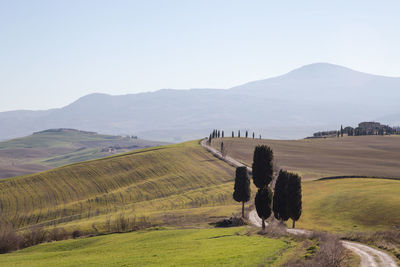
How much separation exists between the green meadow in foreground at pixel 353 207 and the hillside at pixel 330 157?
30483 mm

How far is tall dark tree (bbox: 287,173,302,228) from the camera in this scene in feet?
222

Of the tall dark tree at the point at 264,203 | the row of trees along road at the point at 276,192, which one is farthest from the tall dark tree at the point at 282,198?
the tall dark tree at the point at 264,203

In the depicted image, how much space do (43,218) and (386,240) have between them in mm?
74117

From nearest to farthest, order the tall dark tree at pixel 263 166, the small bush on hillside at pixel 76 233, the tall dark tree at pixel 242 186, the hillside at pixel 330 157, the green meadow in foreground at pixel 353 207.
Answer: the green meadow in foreground at pixel 353 207 → the tall dark tree at pixel 263 166 → the small bush on hillside at pixel 76 233 → the tall dark tree at pixel 242 186 → the hillside at pixel 330 157

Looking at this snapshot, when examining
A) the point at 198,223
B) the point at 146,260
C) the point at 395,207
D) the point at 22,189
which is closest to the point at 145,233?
the point at 198,223

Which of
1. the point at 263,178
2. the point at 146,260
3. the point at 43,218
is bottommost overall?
the point at 43,218

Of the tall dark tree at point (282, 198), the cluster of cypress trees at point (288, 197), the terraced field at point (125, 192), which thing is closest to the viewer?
the cluster of cypress trees at point (288, 197)

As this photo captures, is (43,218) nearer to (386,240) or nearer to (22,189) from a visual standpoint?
(22,189)

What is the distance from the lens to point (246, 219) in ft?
240

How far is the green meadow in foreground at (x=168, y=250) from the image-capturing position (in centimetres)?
4075

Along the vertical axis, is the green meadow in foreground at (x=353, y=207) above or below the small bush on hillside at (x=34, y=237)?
above

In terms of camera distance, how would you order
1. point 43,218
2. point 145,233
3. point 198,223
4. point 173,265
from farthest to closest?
1. point 43,218
2. point 198,223
3. point 145,233
4. point 173,265

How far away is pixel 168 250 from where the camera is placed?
48.5 meters

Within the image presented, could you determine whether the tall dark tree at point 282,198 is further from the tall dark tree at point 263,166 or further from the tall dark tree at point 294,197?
Answer: the tall dark tree at point 263,166
